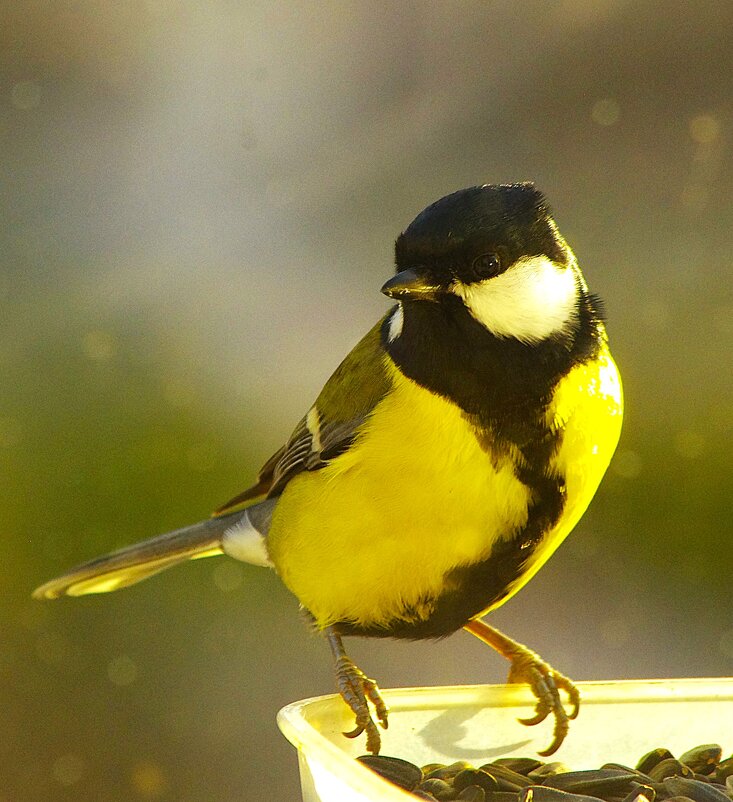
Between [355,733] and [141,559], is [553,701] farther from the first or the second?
[141,559]

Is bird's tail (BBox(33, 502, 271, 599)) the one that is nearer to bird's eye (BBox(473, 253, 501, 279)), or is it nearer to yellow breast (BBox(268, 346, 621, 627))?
yellow breast (BBox(268, 346, 621, 627))

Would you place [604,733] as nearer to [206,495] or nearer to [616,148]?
[206,495]

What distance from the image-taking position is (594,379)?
1.50 metres

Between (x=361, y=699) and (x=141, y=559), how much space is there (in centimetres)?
96

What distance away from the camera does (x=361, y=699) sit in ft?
4.51

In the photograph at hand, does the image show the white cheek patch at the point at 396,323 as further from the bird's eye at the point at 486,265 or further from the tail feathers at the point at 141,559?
the tail feathers at the point at 141,559

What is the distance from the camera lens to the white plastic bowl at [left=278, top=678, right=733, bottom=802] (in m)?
1.31

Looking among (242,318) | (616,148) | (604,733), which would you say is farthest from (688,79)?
(604,733)

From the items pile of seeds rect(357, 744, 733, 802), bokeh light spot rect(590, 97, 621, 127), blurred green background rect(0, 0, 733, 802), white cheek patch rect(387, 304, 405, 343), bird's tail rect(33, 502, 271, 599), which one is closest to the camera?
pile of seeds rect(357, 744, 733, 802)

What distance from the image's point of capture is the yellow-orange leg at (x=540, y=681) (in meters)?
1.35

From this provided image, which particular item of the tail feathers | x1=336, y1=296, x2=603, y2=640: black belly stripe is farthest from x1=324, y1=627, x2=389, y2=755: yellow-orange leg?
the tail feathers

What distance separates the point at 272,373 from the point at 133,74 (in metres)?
1.37

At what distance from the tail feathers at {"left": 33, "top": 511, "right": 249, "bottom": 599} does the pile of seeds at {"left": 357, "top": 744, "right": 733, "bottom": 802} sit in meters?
0.95

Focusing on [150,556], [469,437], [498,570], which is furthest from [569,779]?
[150,556]
